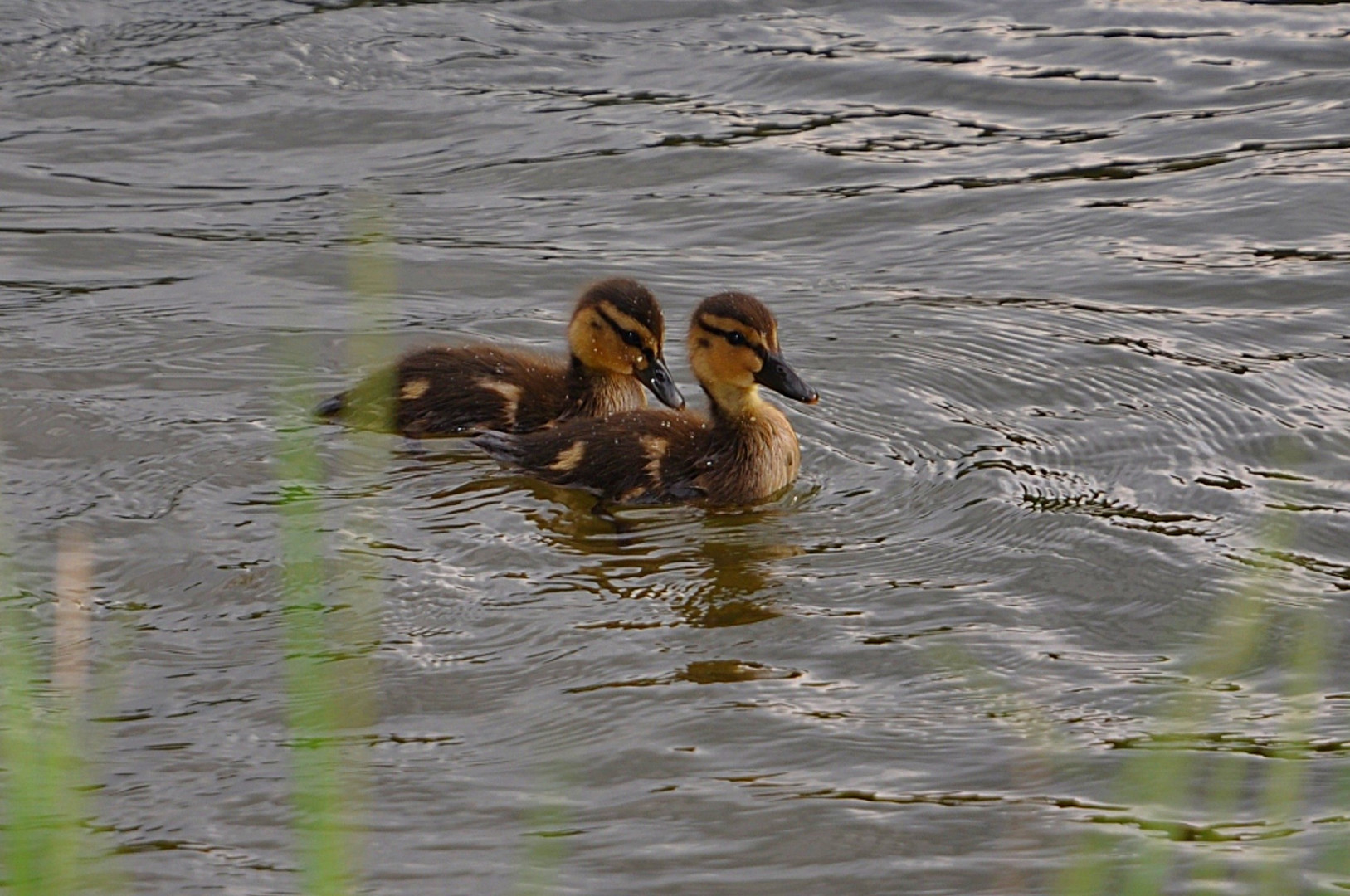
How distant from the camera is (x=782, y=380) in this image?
17.7ft

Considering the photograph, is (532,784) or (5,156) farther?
(5,156)

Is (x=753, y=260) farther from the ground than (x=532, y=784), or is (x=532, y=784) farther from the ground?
(x=753, y=260)

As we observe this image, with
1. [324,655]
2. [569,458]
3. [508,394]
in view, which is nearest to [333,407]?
[508,394]

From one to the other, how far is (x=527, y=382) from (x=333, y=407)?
0.53m

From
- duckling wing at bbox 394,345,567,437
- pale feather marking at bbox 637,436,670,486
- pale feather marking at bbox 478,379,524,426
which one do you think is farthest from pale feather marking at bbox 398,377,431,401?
pale feather marking at bbox 637,436,670,486

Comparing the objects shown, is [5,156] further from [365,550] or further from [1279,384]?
[1279,384]

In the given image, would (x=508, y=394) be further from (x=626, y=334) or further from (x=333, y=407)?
(x=333, y=407)

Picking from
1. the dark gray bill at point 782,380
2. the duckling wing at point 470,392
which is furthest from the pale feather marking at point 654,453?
the duckling wing at point 470,392

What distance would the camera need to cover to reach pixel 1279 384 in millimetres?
5832

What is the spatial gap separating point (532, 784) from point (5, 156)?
542cm

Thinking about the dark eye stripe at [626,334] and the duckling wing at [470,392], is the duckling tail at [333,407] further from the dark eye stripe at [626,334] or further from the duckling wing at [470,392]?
the dark eye stripe at [626,334]

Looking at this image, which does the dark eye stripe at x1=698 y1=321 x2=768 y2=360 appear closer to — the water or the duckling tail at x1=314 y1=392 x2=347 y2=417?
the water

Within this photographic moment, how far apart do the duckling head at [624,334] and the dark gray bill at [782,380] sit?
0.33 meters

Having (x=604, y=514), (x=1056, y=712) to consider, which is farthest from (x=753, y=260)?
(x=1056, y=712)
